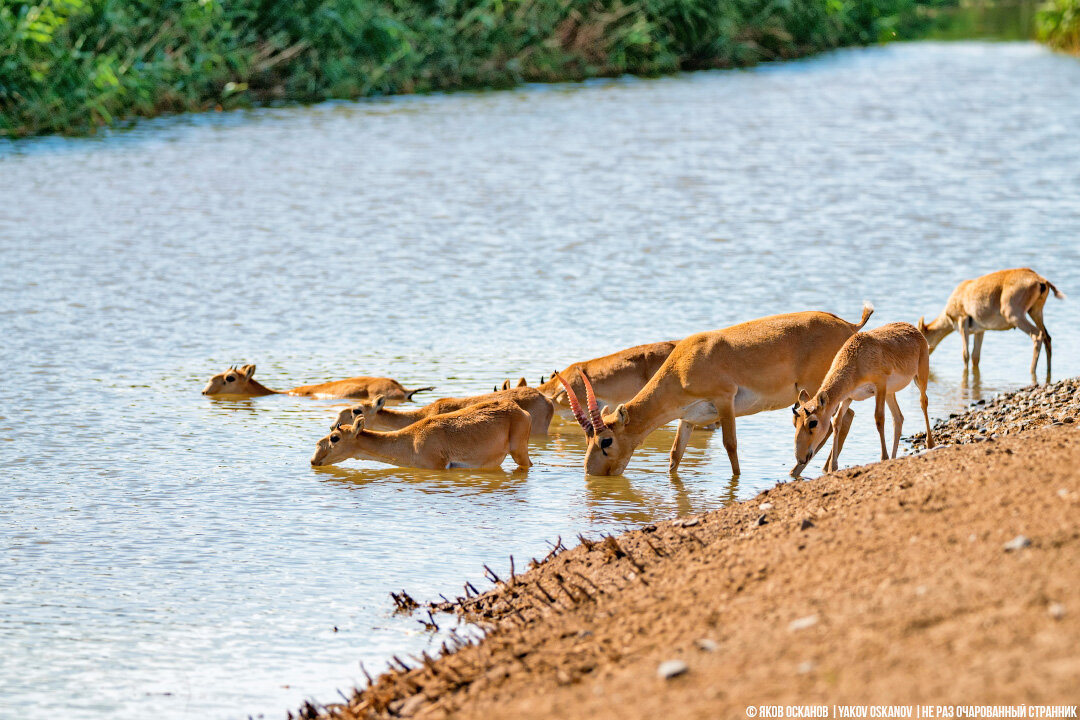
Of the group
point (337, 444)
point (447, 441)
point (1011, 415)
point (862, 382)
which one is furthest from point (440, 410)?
point (1011, 415)

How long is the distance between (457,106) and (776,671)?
34.2 metres

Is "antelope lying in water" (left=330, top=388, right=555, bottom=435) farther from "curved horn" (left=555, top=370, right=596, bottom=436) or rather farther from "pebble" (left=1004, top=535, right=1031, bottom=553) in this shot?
"pebble" (left=1004, top=535, right=1031, bottom=553)

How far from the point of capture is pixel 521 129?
3422 centimetres

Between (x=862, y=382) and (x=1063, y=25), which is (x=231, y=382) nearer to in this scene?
(x=862, y=382)

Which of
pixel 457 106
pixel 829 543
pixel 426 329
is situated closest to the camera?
pixel 829 543

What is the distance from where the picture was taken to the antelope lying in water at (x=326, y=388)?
1274 cm

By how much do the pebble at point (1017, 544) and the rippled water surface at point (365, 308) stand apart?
2.83 metres

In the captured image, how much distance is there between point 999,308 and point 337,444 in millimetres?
6908

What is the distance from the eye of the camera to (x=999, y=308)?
46.4 feet

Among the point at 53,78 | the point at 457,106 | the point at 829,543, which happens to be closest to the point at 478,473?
the point at 829,543

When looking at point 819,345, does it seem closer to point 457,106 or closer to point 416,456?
point 416,456

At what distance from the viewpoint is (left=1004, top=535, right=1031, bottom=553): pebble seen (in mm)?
5836

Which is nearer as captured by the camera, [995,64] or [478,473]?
[478,473]

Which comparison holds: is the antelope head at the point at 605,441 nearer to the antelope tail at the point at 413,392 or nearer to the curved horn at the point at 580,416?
the curved horn at the point at 580,416
